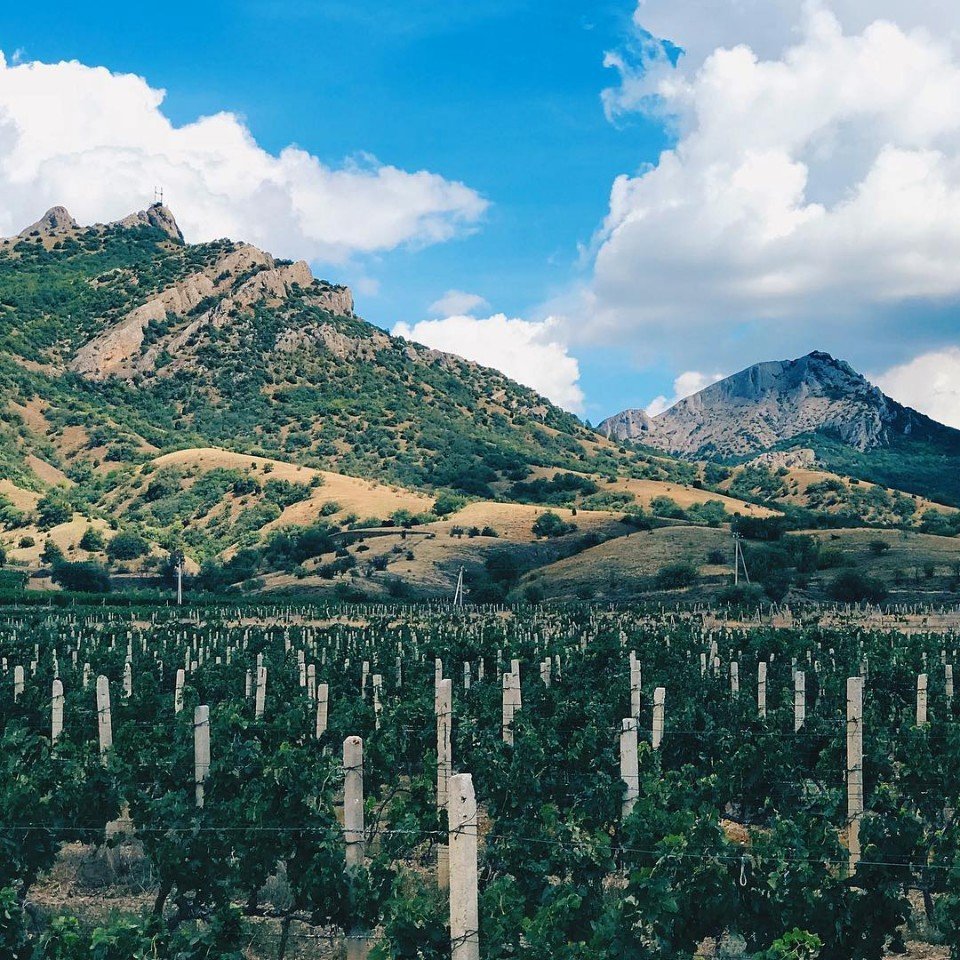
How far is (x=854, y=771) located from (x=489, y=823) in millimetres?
5805

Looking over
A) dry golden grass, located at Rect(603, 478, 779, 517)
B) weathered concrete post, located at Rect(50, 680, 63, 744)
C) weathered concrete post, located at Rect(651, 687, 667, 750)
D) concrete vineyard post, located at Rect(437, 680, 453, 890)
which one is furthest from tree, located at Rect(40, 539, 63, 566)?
concrete vineyard post, located at Rect(437, 680, 453, 890)

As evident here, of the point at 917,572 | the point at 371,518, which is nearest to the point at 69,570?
the point at 371,518

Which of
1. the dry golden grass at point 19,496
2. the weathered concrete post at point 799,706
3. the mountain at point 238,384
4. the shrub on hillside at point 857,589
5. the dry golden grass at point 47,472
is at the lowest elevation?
the weathered concrete post at point 799,706

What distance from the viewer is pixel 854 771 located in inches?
504

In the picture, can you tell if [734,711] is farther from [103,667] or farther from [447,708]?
[103,667]

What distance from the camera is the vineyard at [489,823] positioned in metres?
8.74

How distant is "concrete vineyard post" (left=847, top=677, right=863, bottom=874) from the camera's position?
12.6m

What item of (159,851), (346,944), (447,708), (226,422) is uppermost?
(226,422)

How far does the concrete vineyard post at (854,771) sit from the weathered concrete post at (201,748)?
8125 millimetres

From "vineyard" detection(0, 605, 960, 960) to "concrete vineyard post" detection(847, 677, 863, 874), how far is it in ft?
0.14

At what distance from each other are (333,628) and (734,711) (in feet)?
92.9

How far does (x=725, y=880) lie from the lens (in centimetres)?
933

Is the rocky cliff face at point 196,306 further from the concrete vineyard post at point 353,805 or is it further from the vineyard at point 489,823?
the concrete vineyard post at point 353,805

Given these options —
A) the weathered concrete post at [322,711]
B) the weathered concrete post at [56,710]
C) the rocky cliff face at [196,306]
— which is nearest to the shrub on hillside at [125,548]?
the rocky cliff face at [196,306]
